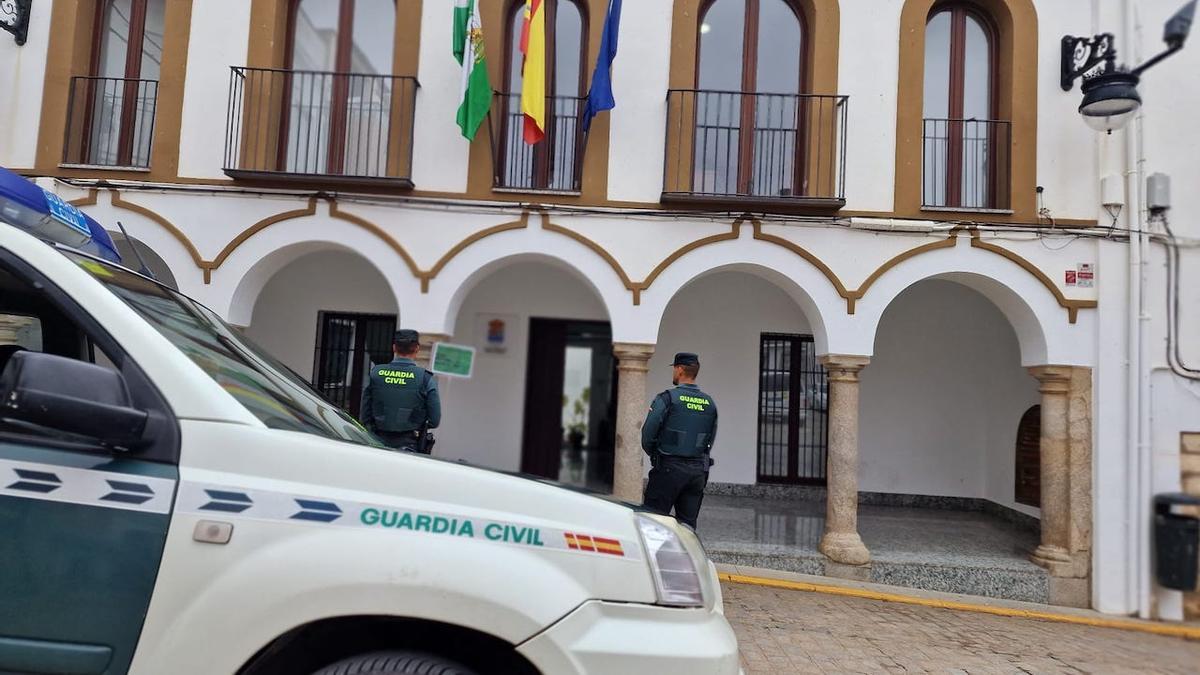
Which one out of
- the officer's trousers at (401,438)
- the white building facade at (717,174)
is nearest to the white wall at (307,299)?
the white building facade at (717,174)

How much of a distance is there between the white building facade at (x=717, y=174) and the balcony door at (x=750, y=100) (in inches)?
1.4

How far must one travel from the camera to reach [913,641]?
5141mm

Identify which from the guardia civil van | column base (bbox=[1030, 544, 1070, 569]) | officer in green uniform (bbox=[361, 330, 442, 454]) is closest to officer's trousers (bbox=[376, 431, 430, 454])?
officer in green uniform (bbox=[361, 330, 442, 454])

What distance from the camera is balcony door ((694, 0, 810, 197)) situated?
785cm

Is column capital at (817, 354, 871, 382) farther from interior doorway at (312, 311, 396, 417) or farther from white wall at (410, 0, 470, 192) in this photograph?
interior doorway at (312, 311, 396, 417)

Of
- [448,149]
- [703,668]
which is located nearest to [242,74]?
[448,149]

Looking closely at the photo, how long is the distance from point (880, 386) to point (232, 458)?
31.0 feet

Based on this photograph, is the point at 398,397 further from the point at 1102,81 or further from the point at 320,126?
the point at 1102,81

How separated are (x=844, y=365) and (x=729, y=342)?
261 cm

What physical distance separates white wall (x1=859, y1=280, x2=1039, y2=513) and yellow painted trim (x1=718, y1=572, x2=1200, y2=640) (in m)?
3.26

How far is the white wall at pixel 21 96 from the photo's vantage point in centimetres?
768

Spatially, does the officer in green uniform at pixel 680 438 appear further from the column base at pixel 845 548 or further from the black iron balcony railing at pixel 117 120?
the black iron balcony railing at pixel 117 120

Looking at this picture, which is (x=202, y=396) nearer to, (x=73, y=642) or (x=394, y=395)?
(x=73, y=642)

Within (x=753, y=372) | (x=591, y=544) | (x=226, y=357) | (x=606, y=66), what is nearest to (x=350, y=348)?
(x=606, y=66)
